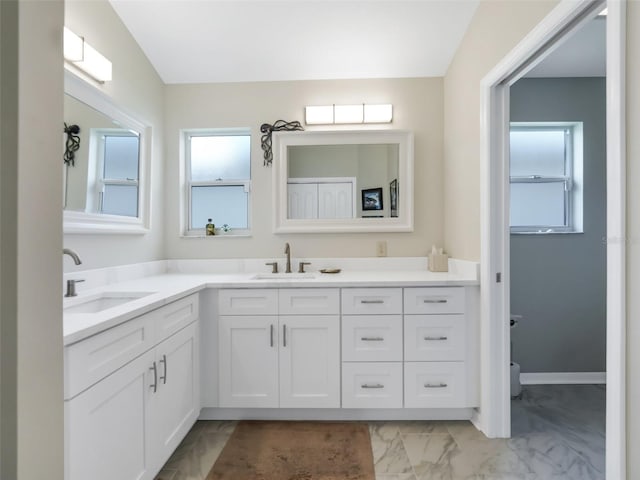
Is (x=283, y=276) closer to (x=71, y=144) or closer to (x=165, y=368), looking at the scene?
(x=165, y=368)

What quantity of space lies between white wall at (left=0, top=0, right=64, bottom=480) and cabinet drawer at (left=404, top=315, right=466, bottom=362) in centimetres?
195

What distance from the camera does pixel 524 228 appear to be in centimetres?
291

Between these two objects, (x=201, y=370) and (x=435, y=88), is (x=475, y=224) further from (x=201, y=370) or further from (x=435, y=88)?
(x=201, y=370)

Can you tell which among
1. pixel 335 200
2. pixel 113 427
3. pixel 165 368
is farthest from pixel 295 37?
pixel 113 427

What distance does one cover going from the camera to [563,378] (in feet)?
9.28

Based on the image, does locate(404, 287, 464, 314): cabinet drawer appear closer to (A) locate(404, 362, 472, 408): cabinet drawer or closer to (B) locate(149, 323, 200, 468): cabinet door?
(A) locate(404, 362, 472, 408): cabinet drawer

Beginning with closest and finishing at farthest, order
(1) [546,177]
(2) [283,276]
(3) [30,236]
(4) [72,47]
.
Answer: (3) [30,236] → (4) [72,47] → (2) [283,276] → (1) [546,177]

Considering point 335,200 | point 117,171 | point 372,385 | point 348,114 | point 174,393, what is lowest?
point 372,385

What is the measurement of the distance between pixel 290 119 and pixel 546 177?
81.9 inches

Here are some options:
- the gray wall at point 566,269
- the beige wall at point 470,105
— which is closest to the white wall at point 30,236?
the beige wall at point 470,105

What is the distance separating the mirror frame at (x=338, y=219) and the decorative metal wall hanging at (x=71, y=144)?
1.28 m

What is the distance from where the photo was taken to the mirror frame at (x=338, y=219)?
2.76 metres

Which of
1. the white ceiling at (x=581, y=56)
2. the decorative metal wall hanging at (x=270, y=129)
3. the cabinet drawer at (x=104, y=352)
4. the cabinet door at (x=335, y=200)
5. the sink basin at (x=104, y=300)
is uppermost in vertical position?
the white ceiling at (x=581, y=56)

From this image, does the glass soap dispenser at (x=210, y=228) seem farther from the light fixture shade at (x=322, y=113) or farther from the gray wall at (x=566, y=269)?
the gray wall at (x=566, y=269)
